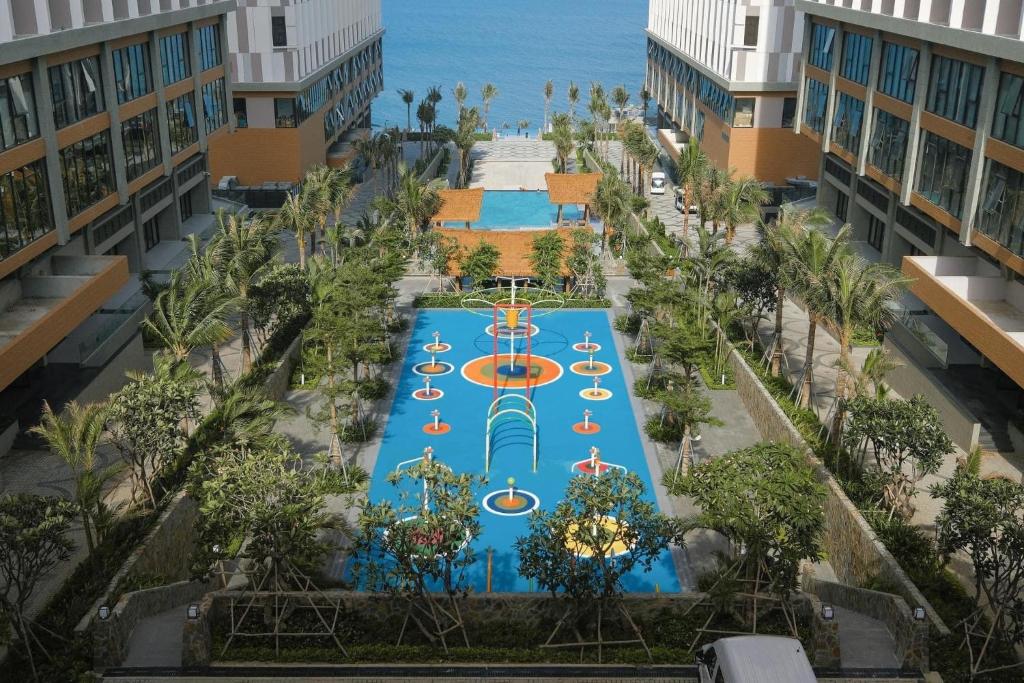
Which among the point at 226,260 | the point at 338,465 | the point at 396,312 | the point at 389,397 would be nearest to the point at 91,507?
the point at 338,465

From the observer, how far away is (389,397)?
38125 millimetres

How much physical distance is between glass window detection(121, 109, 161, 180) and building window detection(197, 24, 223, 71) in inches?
298

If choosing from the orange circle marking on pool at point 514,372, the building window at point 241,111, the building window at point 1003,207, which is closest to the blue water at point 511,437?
the orange circle marking on pool at point 514,372

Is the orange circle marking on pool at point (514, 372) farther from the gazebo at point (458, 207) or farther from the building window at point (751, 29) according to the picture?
the building window at point (751, 29)

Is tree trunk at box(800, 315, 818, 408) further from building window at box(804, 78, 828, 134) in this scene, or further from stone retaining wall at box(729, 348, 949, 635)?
building window at box(804, 78, 828, 134)

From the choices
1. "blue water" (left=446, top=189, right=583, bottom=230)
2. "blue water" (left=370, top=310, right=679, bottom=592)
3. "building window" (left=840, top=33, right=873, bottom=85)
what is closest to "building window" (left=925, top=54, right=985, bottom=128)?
"building window" (left=840, top=33, right=873, bottom=85)

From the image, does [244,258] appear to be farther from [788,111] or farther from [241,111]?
[788,111]

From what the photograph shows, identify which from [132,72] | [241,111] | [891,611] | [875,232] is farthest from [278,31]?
[891,611]

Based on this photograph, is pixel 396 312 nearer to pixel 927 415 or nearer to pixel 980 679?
pixel 927 415

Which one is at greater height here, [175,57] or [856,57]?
[856,57]

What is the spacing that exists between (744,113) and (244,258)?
40698mm

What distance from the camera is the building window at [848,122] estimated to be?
1797 inches

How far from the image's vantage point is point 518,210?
75.2 m

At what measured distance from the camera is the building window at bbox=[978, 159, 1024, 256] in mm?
30030
